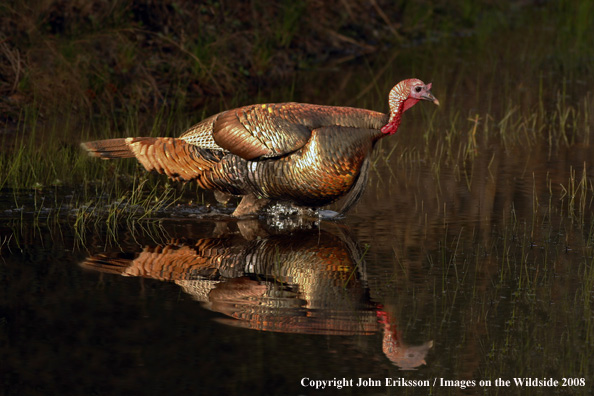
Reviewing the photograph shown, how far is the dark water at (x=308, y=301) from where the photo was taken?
5168mm

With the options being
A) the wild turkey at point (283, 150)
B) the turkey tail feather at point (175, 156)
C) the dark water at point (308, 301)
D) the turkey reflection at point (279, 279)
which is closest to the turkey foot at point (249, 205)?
the wild turkey at point (283, 150)

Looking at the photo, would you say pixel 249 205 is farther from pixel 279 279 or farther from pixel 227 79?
pixel 227 79

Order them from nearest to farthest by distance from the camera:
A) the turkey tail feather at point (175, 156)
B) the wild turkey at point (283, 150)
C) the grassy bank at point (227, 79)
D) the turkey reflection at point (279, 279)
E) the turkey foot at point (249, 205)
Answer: the turkey reflection at point (279, 279), the wild turkey at point (283, 150), the turkey tail feather at point (175, 156), the turkey foot at point (249, 205), the grassy bank at point (227, 79)

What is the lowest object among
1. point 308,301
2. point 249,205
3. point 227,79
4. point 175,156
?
point 308,301

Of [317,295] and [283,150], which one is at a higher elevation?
[283,150]

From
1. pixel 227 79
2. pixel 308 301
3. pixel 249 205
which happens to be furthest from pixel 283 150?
pixel 227 79

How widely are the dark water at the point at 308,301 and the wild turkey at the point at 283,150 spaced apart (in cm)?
32

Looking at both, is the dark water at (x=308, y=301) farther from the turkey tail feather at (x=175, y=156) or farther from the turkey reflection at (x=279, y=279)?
the turkey tail feather at (x=175, y=156)

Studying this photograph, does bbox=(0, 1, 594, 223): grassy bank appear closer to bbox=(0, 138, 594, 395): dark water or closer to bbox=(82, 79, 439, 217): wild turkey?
bbox=(82, 79, 439, 217): wild turkey

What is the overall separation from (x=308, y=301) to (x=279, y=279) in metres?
0.50

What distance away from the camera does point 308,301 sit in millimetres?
6168

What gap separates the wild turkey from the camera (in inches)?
298

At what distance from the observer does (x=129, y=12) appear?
14508 millimetres

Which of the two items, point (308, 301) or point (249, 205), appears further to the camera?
point (249, 205)
